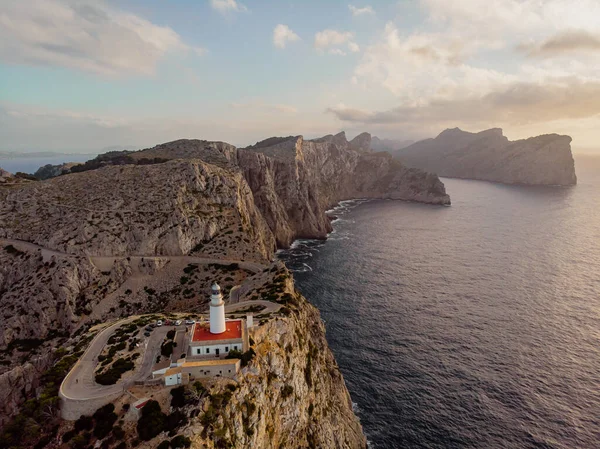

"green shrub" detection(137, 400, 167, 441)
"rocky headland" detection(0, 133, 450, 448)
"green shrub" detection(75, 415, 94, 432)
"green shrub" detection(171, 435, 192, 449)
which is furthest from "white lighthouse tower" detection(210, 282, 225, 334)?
"green shrub" detection(75, 415, 94, 432)

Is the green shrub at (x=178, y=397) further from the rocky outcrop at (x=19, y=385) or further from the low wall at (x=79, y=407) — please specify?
the rocky outcrop at (x=19, y=385)

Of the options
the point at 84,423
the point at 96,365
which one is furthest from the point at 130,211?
the point at 84,423

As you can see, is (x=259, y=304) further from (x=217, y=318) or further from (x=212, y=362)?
(x=212, y=362)

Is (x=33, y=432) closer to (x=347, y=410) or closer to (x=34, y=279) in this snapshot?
(x=347, y=410)

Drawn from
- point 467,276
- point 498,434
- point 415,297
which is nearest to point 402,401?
point 498,434

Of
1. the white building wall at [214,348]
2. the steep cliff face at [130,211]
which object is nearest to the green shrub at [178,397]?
the white building wall at [214,348]

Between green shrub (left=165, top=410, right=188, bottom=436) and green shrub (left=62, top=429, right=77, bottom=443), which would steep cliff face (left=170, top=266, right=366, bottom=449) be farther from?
green shrub (left=62, top=429, right=77, bottom=443)

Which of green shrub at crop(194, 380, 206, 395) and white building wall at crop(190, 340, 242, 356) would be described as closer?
green shrub at crop(194, 380, 206, 395)
